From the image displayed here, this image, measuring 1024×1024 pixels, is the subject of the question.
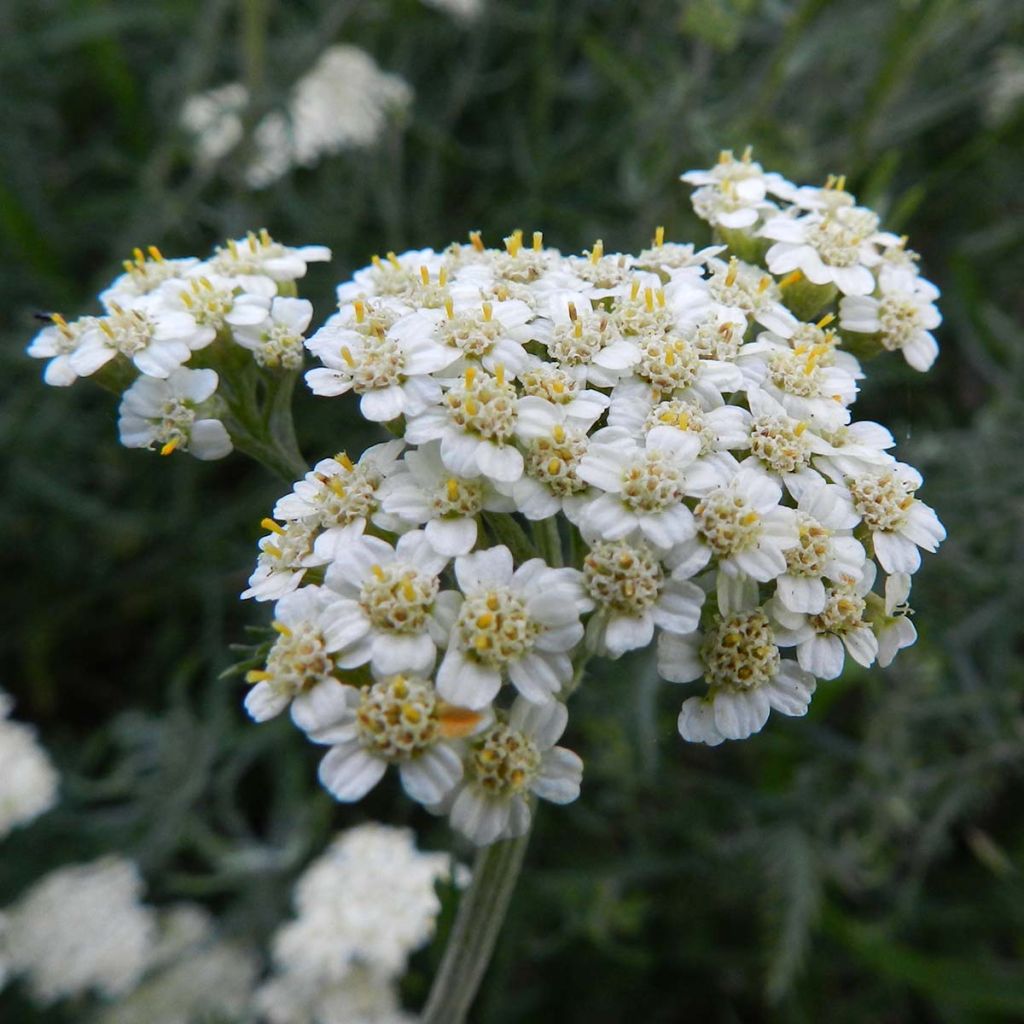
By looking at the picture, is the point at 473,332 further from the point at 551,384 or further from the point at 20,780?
the point at 20,780

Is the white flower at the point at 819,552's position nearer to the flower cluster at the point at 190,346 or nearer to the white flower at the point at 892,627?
the white flower at the point at 892,627

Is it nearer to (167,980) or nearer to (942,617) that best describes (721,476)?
(942,617)

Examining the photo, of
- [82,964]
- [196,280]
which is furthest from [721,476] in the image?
[82,964]

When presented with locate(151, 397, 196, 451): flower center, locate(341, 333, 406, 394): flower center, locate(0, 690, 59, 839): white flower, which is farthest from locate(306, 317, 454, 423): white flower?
locate(0, 690, 59, 839): white flower

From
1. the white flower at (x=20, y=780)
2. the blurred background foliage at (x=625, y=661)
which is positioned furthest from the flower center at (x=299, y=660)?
the white flower at (x=20, y=780)

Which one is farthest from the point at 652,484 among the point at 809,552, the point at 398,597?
the point at 398,597

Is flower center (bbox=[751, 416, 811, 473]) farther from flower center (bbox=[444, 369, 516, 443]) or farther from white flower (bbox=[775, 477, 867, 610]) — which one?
flower center (bbox=[444, 369, 516, 443])

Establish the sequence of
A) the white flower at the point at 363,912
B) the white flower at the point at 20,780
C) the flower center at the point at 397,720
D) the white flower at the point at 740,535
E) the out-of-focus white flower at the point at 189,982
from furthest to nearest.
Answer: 1. the out-of-focus white flower at the point at 189,982
2. the white flower at the point at 20,780
3. the white flower at the point at 363,912
4. the white flower at the point at 740,535
5. the flower center at the point at 397,720
